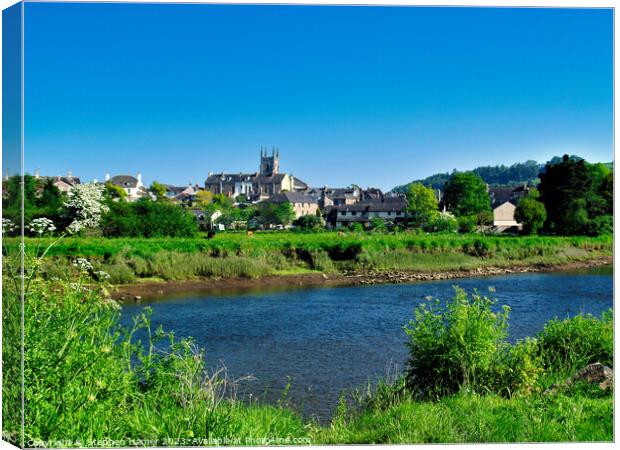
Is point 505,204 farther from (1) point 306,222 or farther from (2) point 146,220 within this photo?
(1) point 306,222

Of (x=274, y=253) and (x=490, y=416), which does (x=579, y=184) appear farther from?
(x=274, y=253)

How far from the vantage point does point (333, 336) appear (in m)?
8.55

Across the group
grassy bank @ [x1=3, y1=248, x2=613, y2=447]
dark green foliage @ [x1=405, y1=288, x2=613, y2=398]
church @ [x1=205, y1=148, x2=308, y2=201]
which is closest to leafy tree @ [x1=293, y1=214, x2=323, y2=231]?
church @ [x1=205, y1=148, x2=308, y2=201]

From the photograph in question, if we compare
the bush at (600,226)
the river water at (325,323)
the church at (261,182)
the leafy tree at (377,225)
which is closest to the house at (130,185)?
the church at (261,182)

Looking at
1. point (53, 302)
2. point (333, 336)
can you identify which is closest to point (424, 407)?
point (53, 302)

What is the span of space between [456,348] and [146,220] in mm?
7331

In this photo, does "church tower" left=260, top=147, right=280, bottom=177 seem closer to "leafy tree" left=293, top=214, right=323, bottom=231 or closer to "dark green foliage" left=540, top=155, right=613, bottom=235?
"dark green foliage" left=540, top=155, right=613, bottom=235

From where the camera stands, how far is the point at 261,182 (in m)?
8.45

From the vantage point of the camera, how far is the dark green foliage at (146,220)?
10117 mm

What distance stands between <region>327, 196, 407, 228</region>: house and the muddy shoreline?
1.39 m

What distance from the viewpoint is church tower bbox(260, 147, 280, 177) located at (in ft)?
20.6

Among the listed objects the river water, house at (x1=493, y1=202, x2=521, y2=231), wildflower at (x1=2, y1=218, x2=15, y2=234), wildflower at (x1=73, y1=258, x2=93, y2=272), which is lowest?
the river water

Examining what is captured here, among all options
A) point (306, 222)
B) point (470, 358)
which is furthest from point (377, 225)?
point (470, 358)

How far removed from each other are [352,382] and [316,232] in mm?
12298
